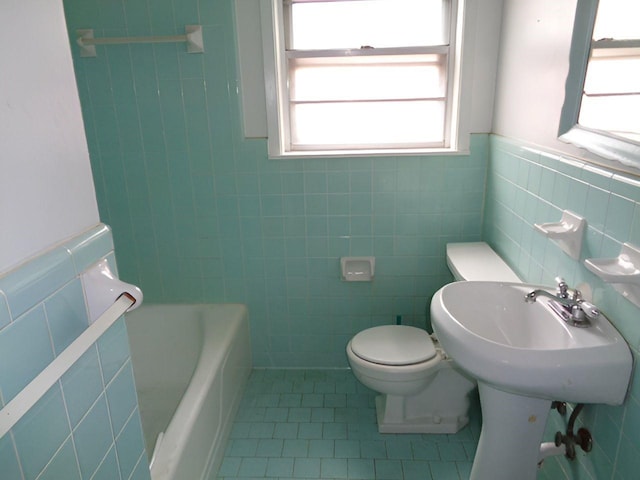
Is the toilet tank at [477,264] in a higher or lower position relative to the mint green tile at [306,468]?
higher

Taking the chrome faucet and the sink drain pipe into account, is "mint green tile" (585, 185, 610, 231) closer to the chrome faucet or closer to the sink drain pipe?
the chrome faucet

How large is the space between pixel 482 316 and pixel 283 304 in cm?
125

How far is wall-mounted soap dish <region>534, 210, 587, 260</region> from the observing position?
135 centimetres

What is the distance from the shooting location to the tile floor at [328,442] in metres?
1.92

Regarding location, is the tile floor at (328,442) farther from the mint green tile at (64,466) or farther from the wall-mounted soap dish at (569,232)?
the mint green tile at (64,466)

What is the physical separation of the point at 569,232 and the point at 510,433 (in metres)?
0.60

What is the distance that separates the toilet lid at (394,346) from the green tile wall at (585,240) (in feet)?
1.65

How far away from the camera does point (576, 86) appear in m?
1.40

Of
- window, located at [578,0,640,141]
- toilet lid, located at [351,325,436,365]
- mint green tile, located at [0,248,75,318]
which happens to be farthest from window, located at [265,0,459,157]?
mint green tile, located at [0,248,75,318]

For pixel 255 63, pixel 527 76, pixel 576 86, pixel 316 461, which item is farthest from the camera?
pixel 255 63

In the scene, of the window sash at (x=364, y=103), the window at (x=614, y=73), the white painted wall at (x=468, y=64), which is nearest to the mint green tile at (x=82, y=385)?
the window at (x=614, y=73)

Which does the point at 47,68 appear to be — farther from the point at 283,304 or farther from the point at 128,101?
the point at 283,304

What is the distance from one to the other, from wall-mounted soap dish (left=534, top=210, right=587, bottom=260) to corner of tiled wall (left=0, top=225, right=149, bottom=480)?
1185mm

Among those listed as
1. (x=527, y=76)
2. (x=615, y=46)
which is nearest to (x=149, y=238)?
(x=527, y=76)
